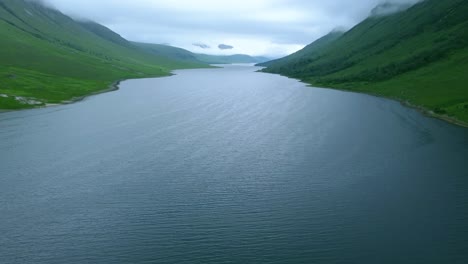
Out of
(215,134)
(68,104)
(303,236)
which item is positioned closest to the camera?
(303,236)

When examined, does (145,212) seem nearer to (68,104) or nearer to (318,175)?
(318,175)

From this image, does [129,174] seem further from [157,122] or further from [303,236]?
[157,122]

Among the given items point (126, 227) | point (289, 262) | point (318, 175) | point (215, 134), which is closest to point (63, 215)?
point (126, 227)

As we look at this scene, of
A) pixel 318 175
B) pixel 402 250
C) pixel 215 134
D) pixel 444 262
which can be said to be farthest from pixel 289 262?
pixel 215 134

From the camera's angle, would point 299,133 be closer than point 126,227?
No

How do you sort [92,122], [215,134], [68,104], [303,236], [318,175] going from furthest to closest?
1. [68,104]
2. [92,122]
3. [215,134]
4. [318,175]
5. [303,236]

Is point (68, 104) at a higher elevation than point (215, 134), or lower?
lower
